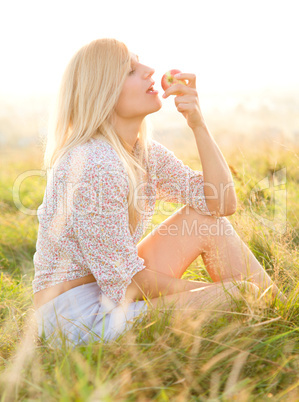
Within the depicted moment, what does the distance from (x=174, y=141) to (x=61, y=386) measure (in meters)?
5.86

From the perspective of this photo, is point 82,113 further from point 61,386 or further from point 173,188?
point 61,386

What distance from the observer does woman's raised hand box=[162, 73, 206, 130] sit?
7.43ft

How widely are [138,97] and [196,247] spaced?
0.80 meters

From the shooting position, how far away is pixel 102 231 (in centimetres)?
200

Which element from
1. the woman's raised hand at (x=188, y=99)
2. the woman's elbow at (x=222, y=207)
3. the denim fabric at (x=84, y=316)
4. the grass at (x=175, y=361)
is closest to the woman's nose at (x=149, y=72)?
the woman's raised hand at (x=188, y=99)

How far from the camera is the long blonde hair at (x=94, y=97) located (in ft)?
7.25

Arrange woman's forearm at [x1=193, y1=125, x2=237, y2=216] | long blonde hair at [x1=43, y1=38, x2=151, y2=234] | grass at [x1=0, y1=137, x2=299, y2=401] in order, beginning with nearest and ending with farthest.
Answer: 1. grass at [x1=0, y1=137, x2=299, y2=401]
2. long blonde hair at [x1=43, y1=38, x2=151, y2=234]
3. woman's forearm at [x1=193, y1=125, x2=237, y2=216]

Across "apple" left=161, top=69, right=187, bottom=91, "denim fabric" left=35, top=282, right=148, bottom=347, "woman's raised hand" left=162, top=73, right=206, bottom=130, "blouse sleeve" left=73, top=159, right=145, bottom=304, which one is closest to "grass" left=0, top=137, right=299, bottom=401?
"denim fabric" left=35, top=282, right=148, bottom=347

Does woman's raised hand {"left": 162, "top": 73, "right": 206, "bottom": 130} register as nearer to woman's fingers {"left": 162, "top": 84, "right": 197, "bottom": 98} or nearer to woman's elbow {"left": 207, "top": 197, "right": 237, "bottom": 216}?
woman's fingers {"left": 162, "top": 84, "right": 197, "bottom": 98}

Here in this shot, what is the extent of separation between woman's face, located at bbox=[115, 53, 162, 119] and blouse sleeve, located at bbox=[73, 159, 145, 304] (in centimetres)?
40

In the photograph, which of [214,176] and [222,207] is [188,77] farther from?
[222,207]

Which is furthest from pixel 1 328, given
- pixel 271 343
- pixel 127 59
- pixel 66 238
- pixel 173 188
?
pixel 127 59

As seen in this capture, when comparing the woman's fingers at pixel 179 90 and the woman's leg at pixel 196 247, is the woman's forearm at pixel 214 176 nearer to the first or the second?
the woman's leg at pixel 196 247

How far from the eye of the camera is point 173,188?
8.38 ft
